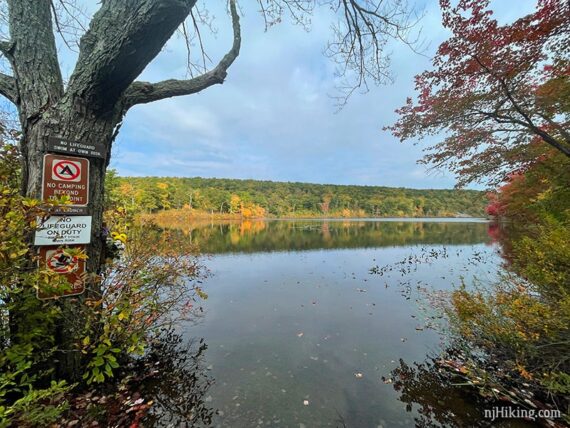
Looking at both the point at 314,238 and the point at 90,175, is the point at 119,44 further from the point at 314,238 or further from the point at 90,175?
the point at 314,238

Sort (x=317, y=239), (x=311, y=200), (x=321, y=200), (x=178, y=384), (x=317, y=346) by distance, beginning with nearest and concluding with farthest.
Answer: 1. (x=178, y=384)
2. (x=317, y=346)
3. (x=317, y=239)
4. (x=311, y=200)
5. (x=321, y=200)

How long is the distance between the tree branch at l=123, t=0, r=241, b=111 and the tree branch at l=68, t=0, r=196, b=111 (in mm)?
313

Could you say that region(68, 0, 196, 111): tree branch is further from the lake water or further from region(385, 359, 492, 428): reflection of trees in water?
region(385, 359, 492, 428): reflection of trees in water

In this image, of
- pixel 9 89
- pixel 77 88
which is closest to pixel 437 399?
pixel 77 88

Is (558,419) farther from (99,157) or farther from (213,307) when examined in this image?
(213,307)

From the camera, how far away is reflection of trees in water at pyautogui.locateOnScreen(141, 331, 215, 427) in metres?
2.43

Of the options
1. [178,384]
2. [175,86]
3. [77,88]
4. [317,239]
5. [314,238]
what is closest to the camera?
[77,88]

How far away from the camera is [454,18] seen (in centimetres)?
464

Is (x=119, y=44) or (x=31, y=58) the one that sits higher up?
(x=31, y=58)

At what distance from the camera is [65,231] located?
7.30 feet

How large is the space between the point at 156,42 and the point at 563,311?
14.4ft

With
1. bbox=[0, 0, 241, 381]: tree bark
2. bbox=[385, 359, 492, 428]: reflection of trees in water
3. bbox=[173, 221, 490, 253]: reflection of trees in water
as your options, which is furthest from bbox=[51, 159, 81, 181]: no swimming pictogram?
bbox=[173, 221, 490, 253]: reflection of trees in water

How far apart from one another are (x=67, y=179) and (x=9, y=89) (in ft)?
3.32

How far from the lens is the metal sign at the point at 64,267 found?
2.07 meters
